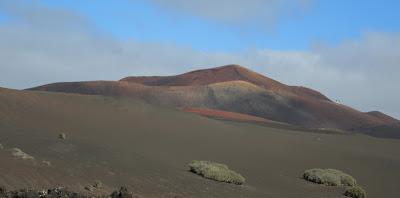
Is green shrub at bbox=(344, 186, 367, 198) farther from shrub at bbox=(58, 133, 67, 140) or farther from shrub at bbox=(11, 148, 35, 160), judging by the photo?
shrub at bbox=(11, 148, 35, 160)

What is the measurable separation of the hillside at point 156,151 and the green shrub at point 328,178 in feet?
1.71

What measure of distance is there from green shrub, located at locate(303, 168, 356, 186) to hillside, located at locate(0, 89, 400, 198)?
520 mm

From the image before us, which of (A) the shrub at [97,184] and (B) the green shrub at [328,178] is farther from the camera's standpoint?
(B) the green shrub at [328,178]

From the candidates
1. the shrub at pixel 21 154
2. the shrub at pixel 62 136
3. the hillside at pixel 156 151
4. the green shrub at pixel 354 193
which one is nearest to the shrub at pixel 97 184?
the hillside at pixel 156 151

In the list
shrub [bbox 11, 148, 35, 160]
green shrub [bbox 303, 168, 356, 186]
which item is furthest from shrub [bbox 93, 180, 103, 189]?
green shrub [bbox 303, 168, 356, 186]

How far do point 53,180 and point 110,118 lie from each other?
1838 cm

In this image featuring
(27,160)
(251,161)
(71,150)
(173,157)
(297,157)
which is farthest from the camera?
(297,157)

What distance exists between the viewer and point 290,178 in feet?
98.2

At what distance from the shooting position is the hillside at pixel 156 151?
21547 mm

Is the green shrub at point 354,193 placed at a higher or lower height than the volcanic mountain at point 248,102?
→ lower

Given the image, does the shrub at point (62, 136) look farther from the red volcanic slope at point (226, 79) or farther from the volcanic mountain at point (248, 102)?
the red volcanic slope at point (226, 79)

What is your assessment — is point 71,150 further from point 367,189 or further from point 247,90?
point 247,90

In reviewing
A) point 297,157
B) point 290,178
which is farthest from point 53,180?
point 297,157

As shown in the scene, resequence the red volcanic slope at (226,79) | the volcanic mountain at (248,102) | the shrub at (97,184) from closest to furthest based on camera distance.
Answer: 1. the shrub at (97,184)
2. the volcanic mountain at (248,102)
3. the red volcanic slope at (226,79)
